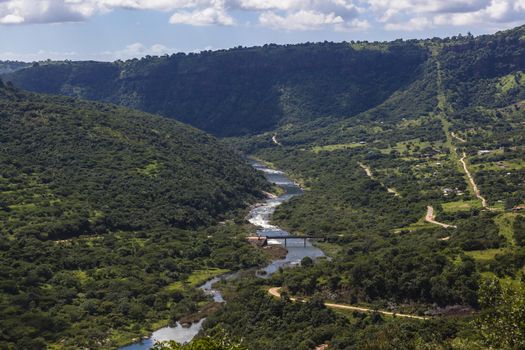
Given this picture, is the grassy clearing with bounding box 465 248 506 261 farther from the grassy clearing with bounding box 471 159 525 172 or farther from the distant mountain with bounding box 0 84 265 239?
the grassy clearing with bounding box 471 159 525 172

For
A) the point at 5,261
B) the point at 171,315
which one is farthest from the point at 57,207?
the point at 171,315

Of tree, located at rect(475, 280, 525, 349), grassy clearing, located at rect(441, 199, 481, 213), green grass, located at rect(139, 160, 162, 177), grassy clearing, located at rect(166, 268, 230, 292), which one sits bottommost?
grassy clearing, located at rect(166, 268, 230, 292)

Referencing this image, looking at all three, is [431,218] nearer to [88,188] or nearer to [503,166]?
[503,166]

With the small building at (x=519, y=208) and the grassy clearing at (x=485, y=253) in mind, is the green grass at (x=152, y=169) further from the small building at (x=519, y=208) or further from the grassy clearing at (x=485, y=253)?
the grassy clearing at (x=485, y=253)


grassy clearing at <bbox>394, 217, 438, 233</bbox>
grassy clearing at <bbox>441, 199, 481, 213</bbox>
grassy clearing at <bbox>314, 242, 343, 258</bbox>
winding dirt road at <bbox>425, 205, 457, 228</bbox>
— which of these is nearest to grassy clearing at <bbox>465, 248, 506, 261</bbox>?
winding dirt road at <bbox>425, 205, 457, 228</bbox>

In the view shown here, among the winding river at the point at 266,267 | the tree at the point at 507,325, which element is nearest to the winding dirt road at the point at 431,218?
the winding river at the point at 266,267

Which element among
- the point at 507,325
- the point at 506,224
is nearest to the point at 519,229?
the point at 506,224
